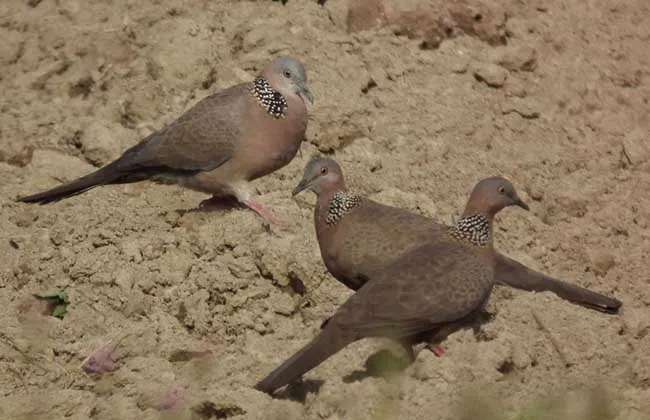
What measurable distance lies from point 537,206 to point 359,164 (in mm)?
996

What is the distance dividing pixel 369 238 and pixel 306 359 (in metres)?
0.96

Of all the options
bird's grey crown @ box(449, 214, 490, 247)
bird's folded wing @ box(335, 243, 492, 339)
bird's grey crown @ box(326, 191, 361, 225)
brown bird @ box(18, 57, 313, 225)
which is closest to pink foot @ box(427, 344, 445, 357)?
bird's folded wing @ box(335, 243, 492, 339)

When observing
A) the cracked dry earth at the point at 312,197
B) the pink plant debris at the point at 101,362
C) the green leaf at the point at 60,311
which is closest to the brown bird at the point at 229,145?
the cracked dry earth at the point at 312,197

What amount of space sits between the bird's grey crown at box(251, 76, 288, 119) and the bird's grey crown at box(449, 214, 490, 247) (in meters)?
1.36

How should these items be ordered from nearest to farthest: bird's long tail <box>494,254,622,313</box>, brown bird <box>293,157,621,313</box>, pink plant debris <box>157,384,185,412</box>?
pink plant debris <box>157,384,185,412</box>, brown bird <box>293,157,621,313</box>, bird's long tail <box>494,254,622,313</box>

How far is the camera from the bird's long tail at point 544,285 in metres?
8.06

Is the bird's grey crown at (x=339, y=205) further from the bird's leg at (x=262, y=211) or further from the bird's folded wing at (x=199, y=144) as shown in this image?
the bird's folded wing at (x=199, y=144)

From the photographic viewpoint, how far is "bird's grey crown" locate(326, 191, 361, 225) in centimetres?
795

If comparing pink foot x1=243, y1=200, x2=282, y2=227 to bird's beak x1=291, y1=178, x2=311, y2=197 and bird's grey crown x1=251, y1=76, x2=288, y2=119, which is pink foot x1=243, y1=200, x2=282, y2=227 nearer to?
bird's beak x1=291, y1=178, x2=311, y2=197

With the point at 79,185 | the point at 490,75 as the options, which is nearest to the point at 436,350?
the point at 79,185

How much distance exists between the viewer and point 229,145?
8.80 m

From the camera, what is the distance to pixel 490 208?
798cm

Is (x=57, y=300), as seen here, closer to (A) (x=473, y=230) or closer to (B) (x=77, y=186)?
(B) (x=77, y=186)

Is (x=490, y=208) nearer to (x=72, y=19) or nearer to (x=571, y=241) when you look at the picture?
(x=571, y=241)
